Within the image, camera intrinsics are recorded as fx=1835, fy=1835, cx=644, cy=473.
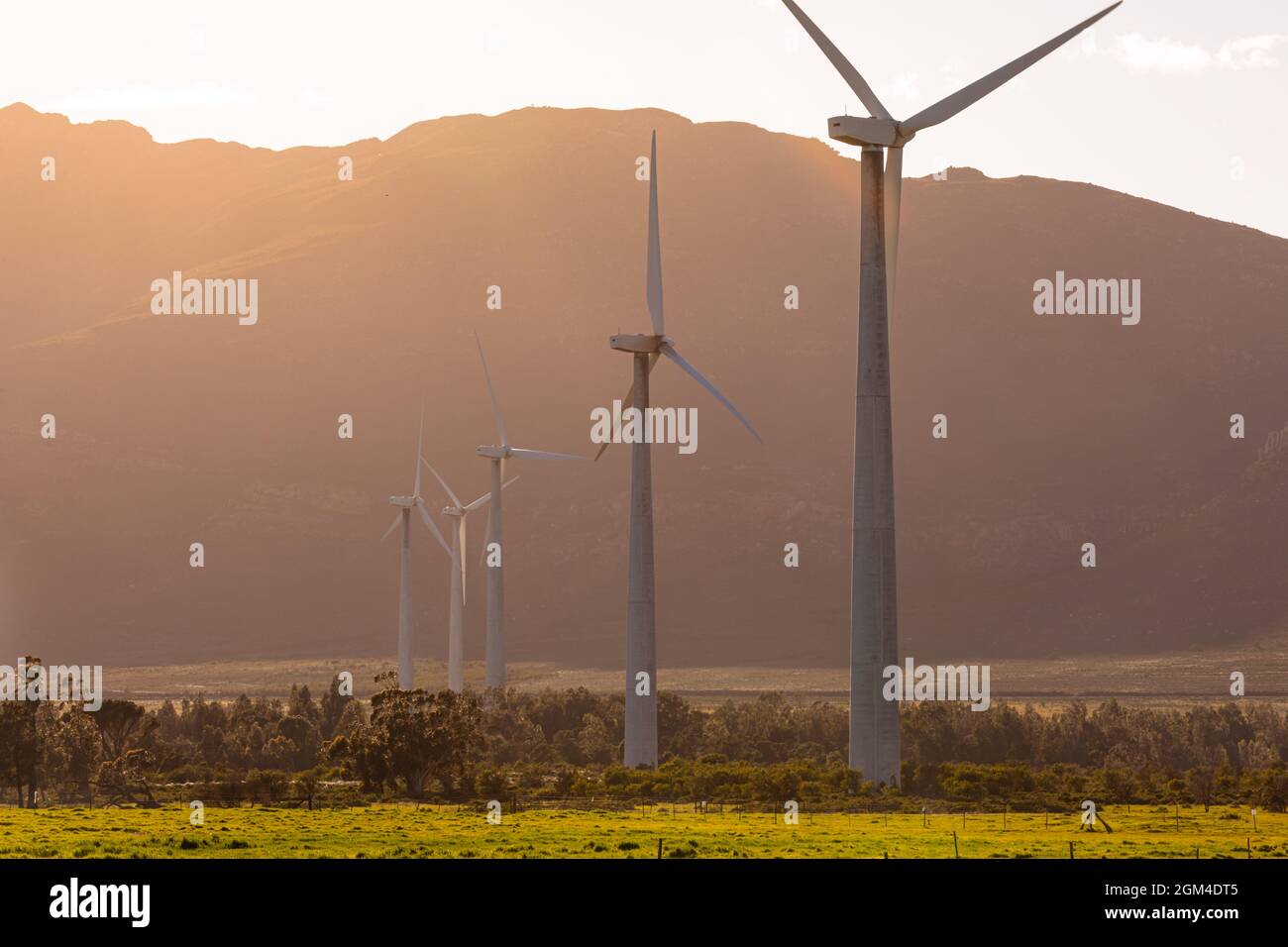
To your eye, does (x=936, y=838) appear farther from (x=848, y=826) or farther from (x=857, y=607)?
(x=857, y=607)

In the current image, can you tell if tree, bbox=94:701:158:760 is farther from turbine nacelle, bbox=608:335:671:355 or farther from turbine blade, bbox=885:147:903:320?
turbine blade, bbox=885:147:903:320

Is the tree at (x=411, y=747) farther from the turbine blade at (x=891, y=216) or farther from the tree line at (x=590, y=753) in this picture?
the turbine blade at (x=891, y=216)

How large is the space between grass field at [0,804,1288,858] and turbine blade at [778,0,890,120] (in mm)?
27575

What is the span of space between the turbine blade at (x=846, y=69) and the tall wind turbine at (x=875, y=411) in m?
0.04

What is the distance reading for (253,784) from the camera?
8256cm

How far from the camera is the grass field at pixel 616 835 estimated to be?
5603 cm

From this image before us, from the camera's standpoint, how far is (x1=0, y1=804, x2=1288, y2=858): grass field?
56031 millimetres

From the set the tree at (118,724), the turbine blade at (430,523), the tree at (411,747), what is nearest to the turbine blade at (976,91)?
the tree at (411,747)

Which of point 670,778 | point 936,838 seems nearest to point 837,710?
point 670,778

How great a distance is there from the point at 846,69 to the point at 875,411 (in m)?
13.7

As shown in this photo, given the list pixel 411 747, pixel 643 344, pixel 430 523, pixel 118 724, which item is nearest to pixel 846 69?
pixel 643 344

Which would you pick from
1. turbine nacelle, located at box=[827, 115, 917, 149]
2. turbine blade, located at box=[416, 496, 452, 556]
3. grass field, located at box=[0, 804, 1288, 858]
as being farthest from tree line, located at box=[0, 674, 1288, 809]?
turbine nacelle, located at box=[827, 115, 917, 149]

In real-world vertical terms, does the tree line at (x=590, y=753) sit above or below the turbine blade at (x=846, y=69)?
below

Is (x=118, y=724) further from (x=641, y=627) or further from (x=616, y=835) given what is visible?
(x=616, y=835)
